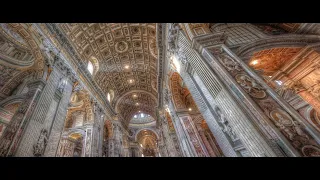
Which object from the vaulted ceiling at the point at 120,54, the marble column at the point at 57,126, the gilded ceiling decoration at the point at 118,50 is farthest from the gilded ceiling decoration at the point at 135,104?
the marble column at the point at 57,126

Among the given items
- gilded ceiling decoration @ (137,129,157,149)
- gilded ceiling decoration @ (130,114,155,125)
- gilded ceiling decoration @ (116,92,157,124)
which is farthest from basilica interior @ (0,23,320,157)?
gilded ceiling decoration @ (137,129,157,149)

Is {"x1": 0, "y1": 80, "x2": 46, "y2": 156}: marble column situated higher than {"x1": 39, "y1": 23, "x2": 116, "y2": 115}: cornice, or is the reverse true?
{"x1": 39, "y1": 23, "x2": 116, "y2": 115}: cornice

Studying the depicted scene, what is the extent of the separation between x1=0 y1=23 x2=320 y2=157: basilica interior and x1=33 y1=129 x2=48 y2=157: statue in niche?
37mm

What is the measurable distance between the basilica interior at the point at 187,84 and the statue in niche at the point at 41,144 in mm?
37

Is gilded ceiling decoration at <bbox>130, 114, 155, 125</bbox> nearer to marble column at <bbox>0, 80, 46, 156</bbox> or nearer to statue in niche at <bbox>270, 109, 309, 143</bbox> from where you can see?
marble column at <bbox>0, 80, 46, 156</bbox>

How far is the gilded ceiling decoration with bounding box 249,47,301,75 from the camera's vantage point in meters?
6.13

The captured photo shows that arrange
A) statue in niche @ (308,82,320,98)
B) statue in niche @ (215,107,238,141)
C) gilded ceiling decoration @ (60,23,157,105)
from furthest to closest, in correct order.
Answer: gilded ceiling decoration @ (60,23,157,105)
statue in niche @ (308,82,320,98)
statue in niche @ (215,107,238,141)

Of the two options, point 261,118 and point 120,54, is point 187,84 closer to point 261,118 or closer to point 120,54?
point 261,118

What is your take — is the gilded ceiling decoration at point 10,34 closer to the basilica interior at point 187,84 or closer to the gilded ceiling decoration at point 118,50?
the basilica interior at point 187,84

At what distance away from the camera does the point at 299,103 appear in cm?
754

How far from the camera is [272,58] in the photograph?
682cm

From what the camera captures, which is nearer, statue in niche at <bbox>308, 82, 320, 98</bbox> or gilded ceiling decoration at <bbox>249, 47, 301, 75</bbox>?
gilded ceiling decoration at <bbox>249, 47, 301, 75</bbox>

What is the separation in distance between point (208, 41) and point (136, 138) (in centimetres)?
2363
